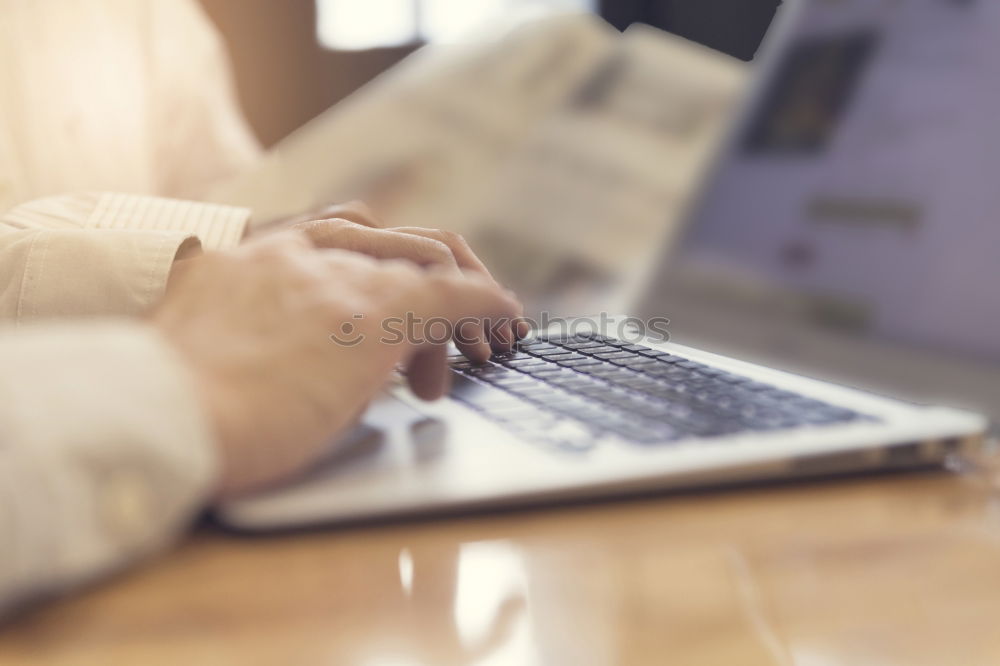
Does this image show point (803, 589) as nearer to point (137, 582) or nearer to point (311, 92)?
point (137, 582)

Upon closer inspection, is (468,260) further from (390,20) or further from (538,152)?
(390,20)

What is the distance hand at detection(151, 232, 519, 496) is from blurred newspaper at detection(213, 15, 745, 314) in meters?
0.63

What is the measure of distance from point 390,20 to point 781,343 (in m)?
1.80

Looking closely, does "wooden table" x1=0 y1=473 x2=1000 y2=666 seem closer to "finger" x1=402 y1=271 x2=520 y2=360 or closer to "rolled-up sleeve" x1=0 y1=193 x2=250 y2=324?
"finger" x1=402 y1=271 x2=520 y2=360

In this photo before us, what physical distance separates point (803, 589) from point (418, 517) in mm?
135

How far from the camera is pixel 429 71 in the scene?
1.55 meters

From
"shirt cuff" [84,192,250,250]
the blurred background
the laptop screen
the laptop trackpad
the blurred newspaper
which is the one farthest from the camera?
the blurred background

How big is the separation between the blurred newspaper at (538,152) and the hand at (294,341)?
63cm

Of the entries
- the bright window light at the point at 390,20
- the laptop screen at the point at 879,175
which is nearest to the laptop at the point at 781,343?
the laptop screen at the point at 879,175

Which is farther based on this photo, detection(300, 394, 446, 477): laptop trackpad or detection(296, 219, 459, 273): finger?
detection(296, 219, 459, 273): finger

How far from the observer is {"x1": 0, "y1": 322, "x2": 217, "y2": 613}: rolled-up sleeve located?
0.84ft

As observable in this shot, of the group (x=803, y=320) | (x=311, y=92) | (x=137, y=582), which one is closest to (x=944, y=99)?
(x=803, y=320)

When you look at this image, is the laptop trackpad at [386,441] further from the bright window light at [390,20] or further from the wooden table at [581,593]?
the bright window light at [390,20]

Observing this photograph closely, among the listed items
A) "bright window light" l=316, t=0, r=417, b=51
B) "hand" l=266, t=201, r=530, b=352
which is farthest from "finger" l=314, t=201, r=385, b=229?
"bright window light" l=316, t=0, r=417, b=51
